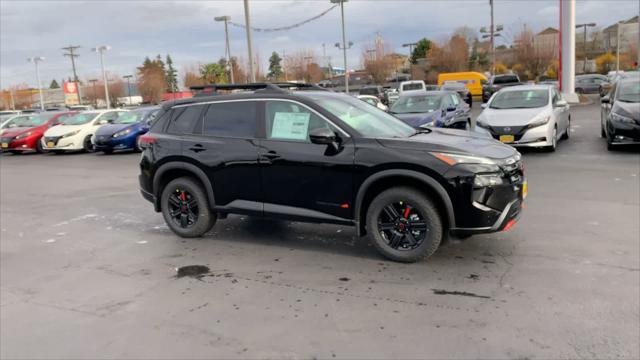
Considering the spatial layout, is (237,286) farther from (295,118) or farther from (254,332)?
(295,118)

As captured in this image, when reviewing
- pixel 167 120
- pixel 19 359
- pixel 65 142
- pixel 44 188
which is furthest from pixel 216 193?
pixel 65 142

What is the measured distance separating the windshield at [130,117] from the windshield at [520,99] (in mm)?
11915

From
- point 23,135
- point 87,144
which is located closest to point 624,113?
point 87,144

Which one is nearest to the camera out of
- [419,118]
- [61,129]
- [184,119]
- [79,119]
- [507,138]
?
[184,119]

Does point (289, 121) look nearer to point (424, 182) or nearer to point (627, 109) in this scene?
point (424, 182)

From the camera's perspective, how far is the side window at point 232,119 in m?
6.03

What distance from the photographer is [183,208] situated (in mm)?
6594

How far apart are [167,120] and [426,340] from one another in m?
4.37

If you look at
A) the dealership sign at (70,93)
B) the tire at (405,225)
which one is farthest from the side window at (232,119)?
the dealership sign at (70,93)

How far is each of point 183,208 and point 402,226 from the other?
2.84 metres

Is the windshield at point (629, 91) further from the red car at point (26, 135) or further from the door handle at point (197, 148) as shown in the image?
the red car at point (26, 135)

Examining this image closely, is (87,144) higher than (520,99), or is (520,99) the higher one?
(520,99)

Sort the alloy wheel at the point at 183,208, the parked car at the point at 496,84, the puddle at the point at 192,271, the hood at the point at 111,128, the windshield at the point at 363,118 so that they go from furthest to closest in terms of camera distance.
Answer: the parked car at the point at 496,84 → the hood at the point at 111,128 → the alloy wheel at the point at 183,208 → the windshield at the point at 363,118 → the puddle at the point at 192,271

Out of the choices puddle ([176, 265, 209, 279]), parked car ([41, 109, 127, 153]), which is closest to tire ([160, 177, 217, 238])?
puddle ([176, 265, 209, 279])
